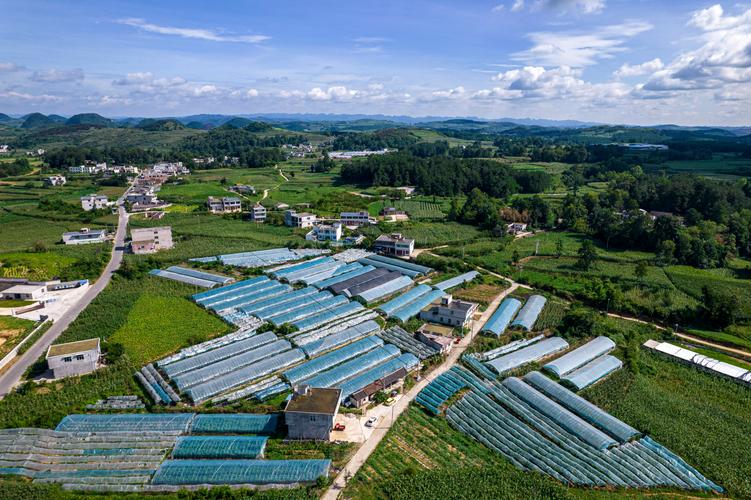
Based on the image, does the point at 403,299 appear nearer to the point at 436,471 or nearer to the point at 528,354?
the point at 528,354

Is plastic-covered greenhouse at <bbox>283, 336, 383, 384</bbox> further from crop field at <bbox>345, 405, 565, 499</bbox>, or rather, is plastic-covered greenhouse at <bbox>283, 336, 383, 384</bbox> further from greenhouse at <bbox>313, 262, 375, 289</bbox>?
greenhouse at <bbox>313, 262, 375, 289</bbox>

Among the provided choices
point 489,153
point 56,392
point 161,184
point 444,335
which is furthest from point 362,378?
point 489,153

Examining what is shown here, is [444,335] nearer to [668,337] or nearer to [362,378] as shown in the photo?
[362,378]

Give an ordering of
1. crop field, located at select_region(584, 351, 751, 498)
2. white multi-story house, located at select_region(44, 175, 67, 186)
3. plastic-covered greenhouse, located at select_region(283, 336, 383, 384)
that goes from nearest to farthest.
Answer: crop field, located at select_region(584, 351, 751, 498) → plastic-covered greenhouse, located at select_region(283, 336, 383, 384) → white multi-story house, located at select_region(44, 175, 67, 186)

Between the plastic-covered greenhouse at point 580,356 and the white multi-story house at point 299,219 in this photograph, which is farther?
the white multi-story house at point 299,219

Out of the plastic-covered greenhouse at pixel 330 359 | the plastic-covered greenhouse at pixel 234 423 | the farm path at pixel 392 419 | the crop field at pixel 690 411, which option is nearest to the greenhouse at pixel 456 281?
the farm path at pixel 392 419

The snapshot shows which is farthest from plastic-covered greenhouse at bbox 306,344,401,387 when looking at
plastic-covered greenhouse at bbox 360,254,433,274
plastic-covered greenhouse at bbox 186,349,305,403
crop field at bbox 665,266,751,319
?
crop field at bbox 665,266,751,319

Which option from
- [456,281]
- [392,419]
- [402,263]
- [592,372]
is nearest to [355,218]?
[402,263]

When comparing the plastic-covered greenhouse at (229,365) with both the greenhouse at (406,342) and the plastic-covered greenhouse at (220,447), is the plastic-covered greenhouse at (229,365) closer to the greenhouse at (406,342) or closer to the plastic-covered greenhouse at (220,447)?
the plastic-covered greenhouse at (220,447)
